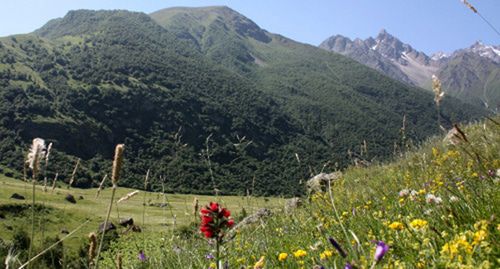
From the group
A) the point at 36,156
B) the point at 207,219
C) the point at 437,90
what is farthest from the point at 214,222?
the point at 437,90

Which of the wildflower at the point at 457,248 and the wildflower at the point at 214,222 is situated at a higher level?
the wildflower at the point at 457,248

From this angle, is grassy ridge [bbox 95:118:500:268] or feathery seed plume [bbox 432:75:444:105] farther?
feathery seed plume [bbox 432:75:444:105]

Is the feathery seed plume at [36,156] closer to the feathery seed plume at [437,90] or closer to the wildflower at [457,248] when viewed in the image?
the wildflower at [457,248]

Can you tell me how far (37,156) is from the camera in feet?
7.39

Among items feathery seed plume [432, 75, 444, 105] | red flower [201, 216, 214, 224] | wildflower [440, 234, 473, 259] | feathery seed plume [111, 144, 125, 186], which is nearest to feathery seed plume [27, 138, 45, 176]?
feathery seed plume [111, 144, 125, 186]

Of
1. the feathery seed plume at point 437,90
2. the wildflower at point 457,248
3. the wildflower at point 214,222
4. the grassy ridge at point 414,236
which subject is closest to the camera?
the wildflower at point 457,248

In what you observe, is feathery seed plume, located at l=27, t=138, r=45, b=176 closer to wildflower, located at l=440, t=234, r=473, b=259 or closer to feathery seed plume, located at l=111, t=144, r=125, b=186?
feathery seed plume, located at l=111, t=144, r=125, b=186

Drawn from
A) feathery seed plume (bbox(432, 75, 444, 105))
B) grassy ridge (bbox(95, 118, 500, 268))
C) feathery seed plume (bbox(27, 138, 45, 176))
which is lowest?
grassy ridge (bbox(95, 118, 500, 268))

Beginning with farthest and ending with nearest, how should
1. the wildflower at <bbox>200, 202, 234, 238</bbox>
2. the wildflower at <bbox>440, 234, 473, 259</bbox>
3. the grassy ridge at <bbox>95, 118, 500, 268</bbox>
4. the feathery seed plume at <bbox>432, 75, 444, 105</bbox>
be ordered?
the feathery seed plume at <bbox>432, 75, 444, 105</bbox> < the wildflower at <bbox>200, 202, 234, 238</bbox> < the grassy ridge at <bbox>95, 118, 500, 268</bbox> < the wildflower at <bbox>440, 234, 473, 259</bbox>

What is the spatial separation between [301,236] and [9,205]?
90054mm

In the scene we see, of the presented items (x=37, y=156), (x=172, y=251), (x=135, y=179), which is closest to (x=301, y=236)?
(x=172, y=251)

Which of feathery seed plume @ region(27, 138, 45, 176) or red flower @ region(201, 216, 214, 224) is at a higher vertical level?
feathery seed plume @ region(27, 138, 45, 176)

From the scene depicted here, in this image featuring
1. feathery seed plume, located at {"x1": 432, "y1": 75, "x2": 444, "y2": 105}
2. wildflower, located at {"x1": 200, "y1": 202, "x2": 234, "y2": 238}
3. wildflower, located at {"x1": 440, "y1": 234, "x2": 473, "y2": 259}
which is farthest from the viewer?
feathery seed plume, located at {"x1": 432, "y1": 75, "x2": 444, "y2": 105}

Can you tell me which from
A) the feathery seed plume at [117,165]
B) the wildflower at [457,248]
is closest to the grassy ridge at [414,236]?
the wildflower at [457,248]
